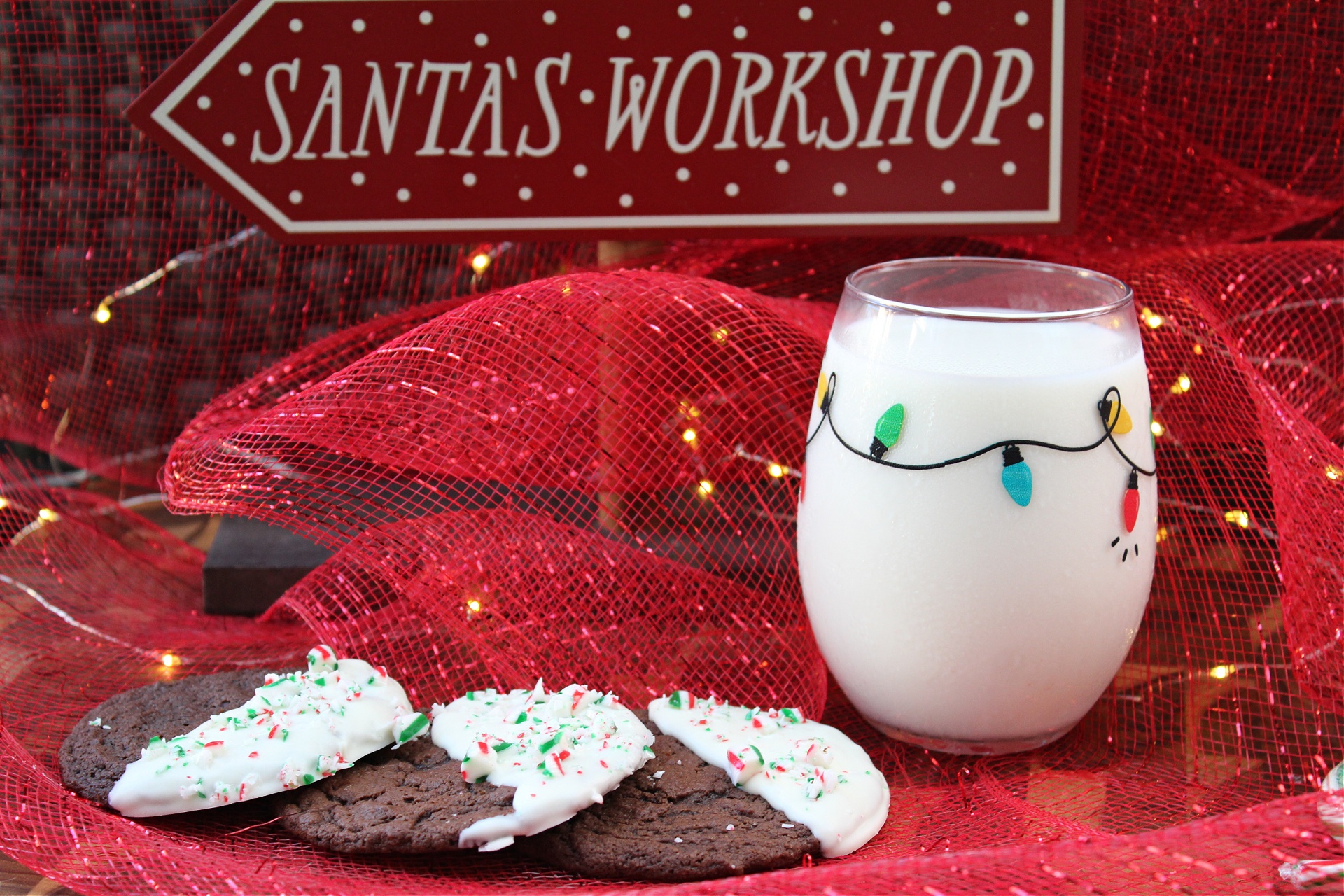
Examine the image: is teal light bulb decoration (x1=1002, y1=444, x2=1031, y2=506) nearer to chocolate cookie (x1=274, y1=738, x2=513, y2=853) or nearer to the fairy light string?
the fairy light string

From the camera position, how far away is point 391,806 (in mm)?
577

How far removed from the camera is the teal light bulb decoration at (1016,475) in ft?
2.00

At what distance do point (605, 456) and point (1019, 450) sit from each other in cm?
28

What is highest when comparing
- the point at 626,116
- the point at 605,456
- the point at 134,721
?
the point at 626,116

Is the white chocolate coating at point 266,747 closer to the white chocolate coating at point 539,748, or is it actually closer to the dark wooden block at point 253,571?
the white chocolate coating at point 539,748

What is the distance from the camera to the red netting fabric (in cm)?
64

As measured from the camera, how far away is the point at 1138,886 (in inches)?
21.6

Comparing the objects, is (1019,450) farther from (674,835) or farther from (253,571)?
(253,571)

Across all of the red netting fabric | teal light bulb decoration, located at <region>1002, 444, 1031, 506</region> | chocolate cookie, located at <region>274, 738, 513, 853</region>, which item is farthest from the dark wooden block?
teal light bulb decoration, located at <region>1002, 444, 1031, 506</region>

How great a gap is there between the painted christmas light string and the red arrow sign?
209mm

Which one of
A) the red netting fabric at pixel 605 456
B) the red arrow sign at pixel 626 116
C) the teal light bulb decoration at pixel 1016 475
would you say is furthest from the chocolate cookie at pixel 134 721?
the teal light bulb decoration at pixel 1016 475

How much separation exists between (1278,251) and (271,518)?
2.22 ft

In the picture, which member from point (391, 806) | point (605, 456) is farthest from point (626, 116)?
point (391, 806)

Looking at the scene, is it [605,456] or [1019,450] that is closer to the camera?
[1019,450]
